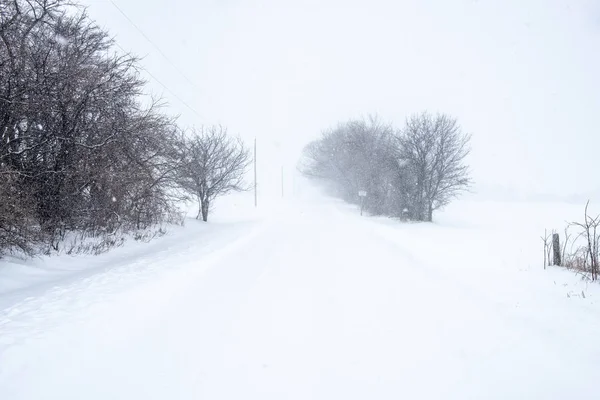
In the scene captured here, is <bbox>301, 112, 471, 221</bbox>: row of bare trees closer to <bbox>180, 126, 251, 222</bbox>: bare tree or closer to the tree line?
<bbox>180, 126, 251, 222</bbox>: bare tree

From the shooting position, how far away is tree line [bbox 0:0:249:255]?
6.45 m

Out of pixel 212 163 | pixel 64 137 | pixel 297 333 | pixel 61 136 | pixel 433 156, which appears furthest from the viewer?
pixel 433 156

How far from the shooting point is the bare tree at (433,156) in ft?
73.6

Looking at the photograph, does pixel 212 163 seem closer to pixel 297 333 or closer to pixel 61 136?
pixel 61 136

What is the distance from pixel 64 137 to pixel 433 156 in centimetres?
2236

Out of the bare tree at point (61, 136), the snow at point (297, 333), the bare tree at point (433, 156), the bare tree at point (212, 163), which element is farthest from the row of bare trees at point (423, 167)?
the bare tree at point (61, 136)

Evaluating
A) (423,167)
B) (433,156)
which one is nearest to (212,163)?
(423,167)

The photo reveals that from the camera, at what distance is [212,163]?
19000 mm

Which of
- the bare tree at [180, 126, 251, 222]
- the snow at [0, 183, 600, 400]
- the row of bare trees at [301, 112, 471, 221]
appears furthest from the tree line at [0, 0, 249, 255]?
the row of bare trees at [301, 112, 471, 221]

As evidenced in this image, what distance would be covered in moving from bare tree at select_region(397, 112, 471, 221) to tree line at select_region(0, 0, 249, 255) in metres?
18.2

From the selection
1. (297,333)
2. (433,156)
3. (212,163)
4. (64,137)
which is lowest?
(297,333)

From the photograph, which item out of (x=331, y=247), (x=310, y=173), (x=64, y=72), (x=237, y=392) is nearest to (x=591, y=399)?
(x=237, y=392)

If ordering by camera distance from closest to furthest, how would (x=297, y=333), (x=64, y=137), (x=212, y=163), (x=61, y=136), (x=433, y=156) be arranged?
(x=297, y=333) < (x=64, y=137) < (x=61, y=136) < (x=212, y=163) < (x=433, y=156)

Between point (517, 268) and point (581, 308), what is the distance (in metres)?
2.82
